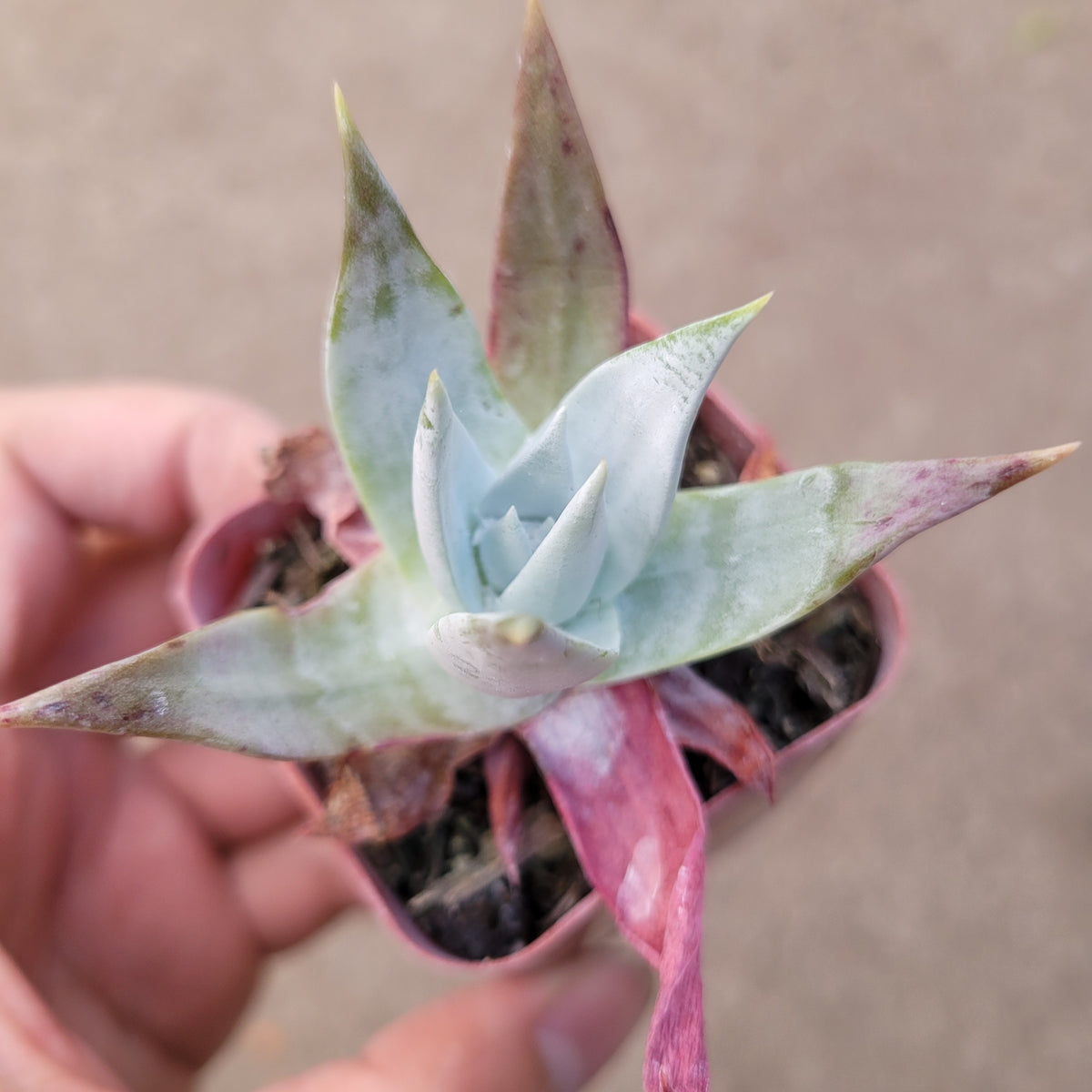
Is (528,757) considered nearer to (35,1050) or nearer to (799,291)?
(35,1050)

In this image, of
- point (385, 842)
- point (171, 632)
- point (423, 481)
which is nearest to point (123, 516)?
point (171, 632)

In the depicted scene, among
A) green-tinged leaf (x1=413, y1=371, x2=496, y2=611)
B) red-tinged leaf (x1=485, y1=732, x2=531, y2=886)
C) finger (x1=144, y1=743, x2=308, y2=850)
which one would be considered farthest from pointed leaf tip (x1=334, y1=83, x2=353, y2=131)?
finger (x1=144, y1=743, x2=308, y2=850)

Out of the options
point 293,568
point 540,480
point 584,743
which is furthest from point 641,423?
point 293,568

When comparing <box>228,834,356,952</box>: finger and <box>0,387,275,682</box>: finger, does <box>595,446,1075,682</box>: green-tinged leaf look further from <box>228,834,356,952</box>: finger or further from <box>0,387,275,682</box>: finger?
<box>228,834,356,952</box>: finger

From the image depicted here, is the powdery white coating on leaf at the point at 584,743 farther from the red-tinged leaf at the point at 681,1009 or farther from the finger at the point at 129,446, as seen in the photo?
the finger at the point at 129,446

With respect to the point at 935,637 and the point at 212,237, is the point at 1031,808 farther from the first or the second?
the point at 212,237

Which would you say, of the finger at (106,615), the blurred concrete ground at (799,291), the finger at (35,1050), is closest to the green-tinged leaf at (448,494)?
the finger at (35,1050)
